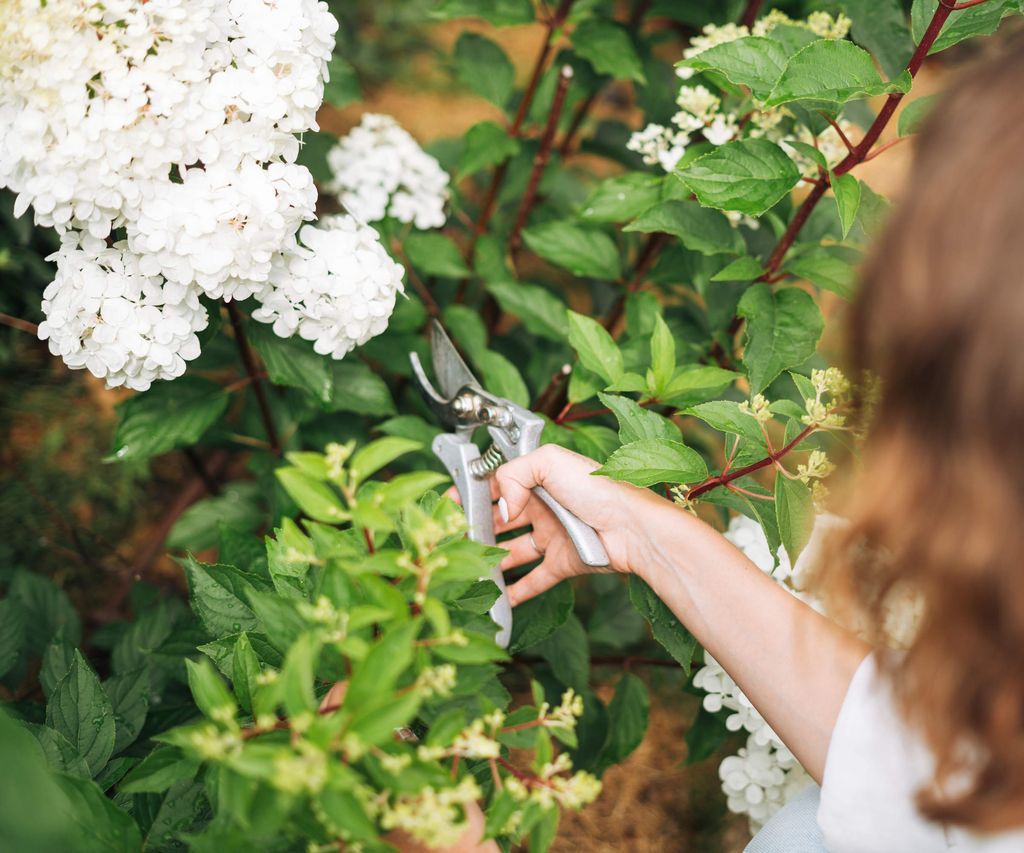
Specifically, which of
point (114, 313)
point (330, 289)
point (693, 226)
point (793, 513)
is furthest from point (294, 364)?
point (793, 513)

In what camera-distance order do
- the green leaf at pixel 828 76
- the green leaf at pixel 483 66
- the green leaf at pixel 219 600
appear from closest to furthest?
the green leaf at pixel 828 76
the green leaf at pixel 219 600
the green leaf at pixel 483 66

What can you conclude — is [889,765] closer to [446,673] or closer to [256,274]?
[446,673]

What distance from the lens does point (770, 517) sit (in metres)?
1.16

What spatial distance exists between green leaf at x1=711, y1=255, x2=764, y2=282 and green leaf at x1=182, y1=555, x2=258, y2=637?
0.84 metres

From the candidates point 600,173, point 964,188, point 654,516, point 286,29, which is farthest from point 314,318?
point 600,173

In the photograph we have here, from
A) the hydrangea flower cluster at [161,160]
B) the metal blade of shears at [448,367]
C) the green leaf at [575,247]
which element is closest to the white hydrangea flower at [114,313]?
the hydrangea flower cluster at [161,160]

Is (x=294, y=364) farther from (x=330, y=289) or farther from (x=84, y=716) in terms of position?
(x=84, y=716)

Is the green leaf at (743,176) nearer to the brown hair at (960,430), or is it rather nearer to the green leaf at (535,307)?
the brown hair at (960,430)

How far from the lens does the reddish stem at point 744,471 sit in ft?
3.53

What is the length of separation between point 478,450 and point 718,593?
1.46 ft

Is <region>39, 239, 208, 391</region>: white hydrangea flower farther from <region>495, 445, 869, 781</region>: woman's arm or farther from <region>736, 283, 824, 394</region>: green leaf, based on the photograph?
<region>736, 283, 824, 394</region>: green leaf

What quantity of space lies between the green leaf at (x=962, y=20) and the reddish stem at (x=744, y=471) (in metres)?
0.55

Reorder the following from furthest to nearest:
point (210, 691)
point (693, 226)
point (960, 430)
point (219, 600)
Answer: point (693, 226)
point (219, 600)
point (210, 691)
point (960, 430)

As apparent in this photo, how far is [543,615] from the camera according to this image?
1.40 metres
